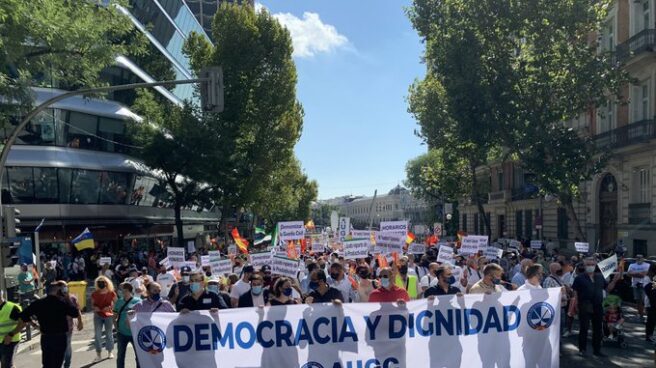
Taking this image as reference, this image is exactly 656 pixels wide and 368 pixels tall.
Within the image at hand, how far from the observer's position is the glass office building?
3194cm

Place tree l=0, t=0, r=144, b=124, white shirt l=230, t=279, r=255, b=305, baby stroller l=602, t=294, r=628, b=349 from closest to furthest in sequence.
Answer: tree l=0, t=0, r=144, b=124
white shirt l=230, t=279, r=255, b=305
baby stroller l=602, t=294, r=628, b=349

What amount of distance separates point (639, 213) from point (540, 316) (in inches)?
913

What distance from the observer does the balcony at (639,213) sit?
26.4 meters

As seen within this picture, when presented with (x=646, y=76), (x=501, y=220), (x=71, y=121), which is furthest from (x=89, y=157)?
(x=501, y=220)

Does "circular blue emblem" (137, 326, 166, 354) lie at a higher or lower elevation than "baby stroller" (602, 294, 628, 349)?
higher

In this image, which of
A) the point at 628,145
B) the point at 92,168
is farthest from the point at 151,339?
the point at 92,168

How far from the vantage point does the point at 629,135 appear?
2764cm

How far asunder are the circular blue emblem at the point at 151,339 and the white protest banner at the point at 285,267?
4.66 metres

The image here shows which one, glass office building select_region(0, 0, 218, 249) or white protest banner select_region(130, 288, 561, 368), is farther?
glass office building select_region(0, 0, 218, 249)

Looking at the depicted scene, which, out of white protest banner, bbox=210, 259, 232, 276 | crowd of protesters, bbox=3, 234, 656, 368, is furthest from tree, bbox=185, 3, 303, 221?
crowd of protesters, bbox=3, 234, 656, 368

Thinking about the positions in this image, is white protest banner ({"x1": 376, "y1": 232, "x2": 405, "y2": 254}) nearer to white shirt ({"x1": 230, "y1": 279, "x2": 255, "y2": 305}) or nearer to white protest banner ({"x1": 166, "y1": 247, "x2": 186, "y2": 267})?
white shirt ({"x1": 230, "y1": 279, "x2": 255, "y2": 305})

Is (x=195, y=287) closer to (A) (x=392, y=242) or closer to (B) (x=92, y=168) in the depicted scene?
(A) (x=392, y=242)

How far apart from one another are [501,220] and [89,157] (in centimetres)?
3885

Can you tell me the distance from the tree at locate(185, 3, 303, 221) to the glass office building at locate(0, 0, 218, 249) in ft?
15.3
